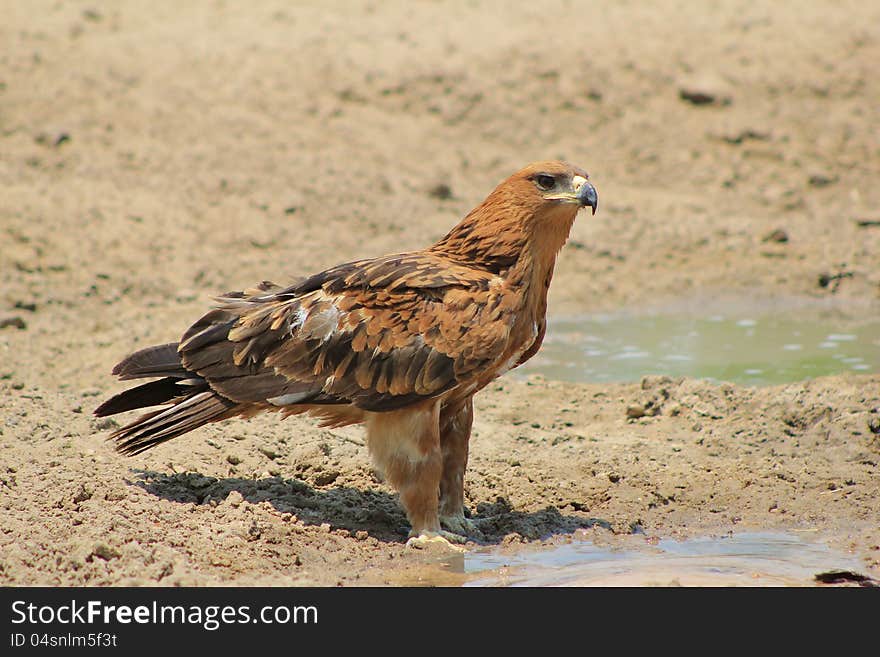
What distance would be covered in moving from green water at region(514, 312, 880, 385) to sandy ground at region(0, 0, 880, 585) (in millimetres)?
600

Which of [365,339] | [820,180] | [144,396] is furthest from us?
[820,180]

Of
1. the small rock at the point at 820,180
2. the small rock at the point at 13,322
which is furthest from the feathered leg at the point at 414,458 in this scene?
the small rock at the point at 820,180

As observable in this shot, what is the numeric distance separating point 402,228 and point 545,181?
266 inches

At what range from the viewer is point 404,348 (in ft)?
20.9

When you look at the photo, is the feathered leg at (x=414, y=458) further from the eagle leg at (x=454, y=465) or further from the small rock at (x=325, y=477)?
the small rock at (x=325, y=477)

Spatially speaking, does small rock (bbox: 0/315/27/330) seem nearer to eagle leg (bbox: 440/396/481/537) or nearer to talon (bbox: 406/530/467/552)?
eagle leg (bbox: 440/396/481/537)

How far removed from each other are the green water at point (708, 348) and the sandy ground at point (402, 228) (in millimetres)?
600

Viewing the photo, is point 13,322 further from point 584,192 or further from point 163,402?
point 584,192

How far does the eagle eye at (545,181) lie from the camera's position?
21.5ft

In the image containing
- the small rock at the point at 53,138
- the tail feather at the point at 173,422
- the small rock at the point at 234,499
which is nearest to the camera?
the tail feather at the point at 173,422

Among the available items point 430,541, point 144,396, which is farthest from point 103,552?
point 430,541

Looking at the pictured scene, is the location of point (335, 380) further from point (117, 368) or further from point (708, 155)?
point (708, 155)

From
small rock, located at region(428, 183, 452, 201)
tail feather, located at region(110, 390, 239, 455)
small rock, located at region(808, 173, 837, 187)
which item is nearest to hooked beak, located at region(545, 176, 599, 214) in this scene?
tail feather, located at region(110, 390, 239, 455)
